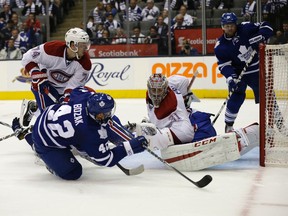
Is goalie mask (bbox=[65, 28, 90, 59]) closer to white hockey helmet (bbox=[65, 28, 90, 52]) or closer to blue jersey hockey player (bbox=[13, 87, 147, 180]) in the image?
white hockey helmet (bbox=[65, 28, 90, 52])

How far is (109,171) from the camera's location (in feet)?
14.4

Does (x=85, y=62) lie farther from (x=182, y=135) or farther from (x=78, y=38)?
(x=182, y=135)

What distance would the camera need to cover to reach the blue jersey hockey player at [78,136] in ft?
12.3

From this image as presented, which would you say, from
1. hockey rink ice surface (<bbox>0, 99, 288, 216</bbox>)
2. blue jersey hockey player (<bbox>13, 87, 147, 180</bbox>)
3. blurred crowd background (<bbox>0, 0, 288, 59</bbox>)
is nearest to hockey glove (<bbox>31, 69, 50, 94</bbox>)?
hockey rink ice surface (<bbox>0, 99, 288, 216</bbox>)

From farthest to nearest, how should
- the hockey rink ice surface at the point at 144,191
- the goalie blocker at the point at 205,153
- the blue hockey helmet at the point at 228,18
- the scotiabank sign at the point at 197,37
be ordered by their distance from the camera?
the scotiabank sign at the point at 197,37 < the blue hockey helmet at the point at 228,18 < the goalie blocker at the point at 205,153 < the hockey rink ice surface at the point at 144,191

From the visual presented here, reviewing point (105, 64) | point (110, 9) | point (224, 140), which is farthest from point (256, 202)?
point (110, 9)

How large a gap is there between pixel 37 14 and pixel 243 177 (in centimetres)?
738

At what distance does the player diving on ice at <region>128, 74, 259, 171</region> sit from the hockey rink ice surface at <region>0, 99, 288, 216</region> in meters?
0.10

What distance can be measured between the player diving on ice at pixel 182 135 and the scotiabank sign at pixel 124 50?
5415mm

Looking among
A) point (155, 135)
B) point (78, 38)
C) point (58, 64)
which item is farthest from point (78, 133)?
point (58, 64)

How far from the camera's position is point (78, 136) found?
12.5ft

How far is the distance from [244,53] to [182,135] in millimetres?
1523

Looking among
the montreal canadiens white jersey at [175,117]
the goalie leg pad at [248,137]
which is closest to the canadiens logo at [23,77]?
the montreal canadiens white jersey at [175,117]

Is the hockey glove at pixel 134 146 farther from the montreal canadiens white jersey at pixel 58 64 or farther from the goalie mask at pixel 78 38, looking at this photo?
the montreal canadiens white jersey at pixel 58 64
